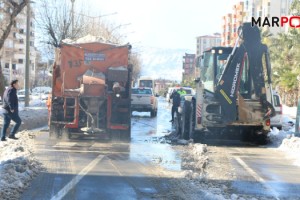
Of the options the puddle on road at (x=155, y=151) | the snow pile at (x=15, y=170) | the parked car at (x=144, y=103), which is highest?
the parked car at (x=144, y=103)

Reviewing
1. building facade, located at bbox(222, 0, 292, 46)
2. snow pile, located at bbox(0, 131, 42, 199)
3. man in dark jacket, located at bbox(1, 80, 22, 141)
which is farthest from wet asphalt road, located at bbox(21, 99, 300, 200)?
building facade, located at bbox(222, 0, 292, 46)

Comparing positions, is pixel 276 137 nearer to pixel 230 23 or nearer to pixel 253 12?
pixel 253 12

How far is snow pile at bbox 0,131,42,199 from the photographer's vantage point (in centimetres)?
812

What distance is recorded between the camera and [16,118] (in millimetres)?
15148

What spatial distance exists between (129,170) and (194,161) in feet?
6.76

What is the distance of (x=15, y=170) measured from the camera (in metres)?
9.41

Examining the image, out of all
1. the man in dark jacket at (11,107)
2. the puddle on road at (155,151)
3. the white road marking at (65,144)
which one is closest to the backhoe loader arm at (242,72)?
the puddle on road at (155,151)

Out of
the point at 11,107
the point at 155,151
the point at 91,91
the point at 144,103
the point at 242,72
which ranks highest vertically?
the point at 242,72

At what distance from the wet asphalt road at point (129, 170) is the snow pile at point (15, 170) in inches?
6.9

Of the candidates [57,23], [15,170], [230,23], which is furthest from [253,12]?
[15,170]

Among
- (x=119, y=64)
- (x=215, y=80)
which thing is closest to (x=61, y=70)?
(x=119, y=64)

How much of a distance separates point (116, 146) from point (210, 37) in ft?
611

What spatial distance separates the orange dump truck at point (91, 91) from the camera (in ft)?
50.9

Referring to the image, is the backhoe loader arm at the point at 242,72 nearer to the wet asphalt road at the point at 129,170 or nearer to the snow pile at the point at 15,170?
the wet asphalt road at the point at 129,170
